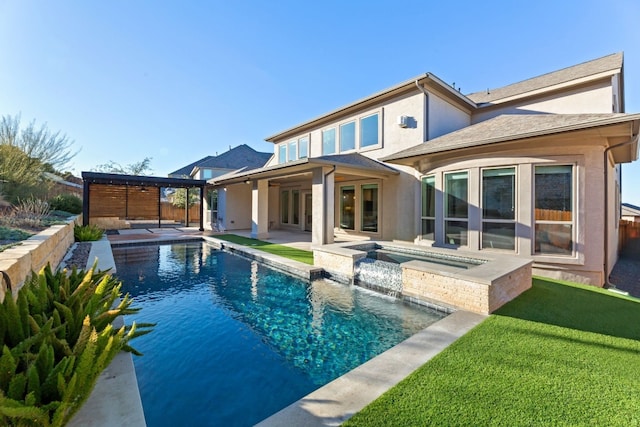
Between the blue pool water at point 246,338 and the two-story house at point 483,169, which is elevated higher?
the two-story house at point 483,169

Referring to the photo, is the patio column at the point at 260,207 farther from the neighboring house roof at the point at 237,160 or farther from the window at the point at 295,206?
the neighboring house roof at the point at 237,160

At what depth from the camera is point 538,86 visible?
12828 millimetres

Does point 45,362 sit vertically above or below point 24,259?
below

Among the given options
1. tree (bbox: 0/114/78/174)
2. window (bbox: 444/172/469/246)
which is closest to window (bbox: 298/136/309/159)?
window (bbox: 444/172/469/246)

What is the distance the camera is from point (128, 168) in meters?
42.9

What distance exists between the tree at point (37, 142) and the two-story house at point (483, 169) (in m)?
7.85

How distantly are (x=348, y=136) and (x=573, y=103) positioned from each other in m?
9.58

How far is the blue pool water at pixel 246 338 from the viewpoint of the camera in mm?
3459

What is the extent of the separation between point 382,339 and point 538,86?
551 inches

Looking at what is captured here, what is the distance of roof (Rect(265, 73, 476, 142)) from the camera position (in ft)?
39.2

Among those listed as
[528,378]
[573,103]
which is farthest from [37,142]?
[573,103]

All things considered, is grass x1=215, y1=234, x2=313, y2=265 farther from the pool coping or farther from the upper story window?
the upper story window

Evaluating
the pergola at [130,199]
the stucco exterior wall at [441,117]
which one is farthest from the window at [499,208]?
the pergola at [130,199]

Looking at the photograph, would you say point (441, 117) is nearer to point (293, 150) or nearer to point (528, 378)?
point (293, 150)
